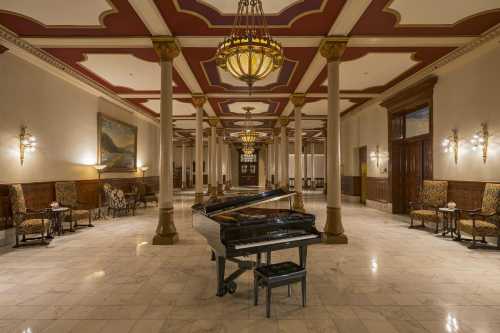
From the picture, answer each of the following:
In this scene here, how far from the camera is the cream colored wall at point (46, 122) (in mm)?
6387

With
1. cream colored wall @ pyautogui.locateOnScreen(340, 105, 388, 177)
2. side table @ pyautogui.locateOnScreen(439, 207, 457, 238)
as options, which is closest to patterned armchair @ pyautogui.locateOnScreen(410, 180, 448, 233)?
side table @ pyautogui.locateOnScreen(439, 207, 457, 238)

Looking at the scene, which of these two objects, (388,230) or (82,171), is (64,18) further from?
(388,230)

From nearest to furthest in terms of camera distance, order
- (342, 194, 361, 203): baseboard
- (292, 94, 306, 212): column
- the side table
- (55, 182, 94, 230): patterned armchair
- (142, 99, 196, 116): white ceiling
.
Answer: the side table < (55, 182, 94, 230): patterned armchair < (292, 94, 306, 212): column < (142, 99, 196, 116): white ceiling < (342, 194, 361, 203): baseboard

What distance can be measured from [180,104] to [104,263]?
8.32 m

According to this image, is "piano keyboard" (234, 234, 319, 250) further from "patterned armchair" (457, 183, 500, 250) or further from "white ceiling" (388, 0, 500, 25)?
"white ceiling" (388, 0, 500, 25)

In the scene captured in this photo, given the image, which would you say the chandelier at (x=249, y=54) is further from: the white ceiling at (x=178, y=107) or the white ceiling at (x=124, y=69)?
the white ceiling at (x=178, y=107)

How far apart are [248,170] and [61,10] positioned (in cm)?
2590

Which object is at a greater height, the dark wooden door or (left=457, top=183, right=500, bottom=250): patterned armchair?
the dark wooden door

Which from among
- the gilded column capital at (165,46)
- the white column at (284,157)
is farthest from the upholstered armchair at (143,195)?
the gilded column capital at (165,46)

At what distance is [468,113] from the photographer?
6879mm

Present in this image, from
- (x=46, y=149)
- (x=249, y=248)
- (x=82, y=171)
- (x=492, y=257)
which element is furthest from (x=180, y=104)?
(x=492, y=257)

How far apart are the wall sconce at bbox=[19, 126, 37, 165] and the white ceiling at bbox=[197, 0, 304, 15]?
17.0 feet

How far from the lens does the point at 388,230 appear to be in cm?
755

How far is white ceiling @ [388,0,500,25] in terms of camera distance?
4934 mm
